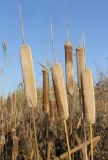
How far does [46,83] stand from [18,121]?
1.80 meters

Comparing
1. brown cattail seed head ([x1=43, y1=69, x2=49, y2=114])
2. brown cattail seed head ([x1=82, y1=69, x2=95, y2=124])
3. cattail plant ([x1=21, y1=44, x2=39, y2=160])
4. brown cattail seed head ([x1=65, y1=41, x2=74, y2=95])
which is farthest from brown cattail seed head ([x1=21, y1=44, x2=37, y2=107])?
brown cattail seed head ([x1=43, y1=69, x2=49, y2=114])

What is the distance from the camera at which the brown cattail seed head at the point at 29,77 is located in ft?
10.6

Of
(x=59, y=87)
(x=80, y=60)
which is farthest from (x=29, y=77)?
(x=80, y=60)

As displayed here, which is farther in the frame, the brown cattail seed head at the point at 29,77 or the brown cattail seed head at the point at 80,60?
the brown cattail seed head at the point at 80,60

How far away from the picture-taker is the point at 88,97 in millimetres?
3250

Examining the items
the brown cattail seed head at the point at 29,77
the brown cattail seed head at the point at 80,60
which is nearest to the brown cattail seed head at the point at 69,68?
the brown cattail seed head at the point at 80,60

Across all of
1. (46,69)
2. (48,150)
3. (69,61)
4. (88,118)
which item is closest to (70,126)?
(48,150)

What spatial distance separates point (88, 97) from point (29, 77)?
47cm

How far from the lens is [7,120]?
6.32 metres

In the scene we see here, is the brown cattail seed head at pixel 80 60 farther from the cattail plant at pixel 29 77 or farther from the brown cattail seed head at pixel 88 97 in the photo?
the cattail plant at pixel 29 77

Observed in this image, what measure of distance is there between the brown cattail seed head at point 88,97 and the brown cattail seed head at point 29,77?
38 cm

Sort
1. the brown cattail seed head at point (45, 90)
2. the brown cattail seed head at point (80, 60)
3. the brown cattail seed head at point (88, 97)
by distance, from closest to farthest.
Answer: the brown cattail seed head at point (88, 97) → the brown cattail seed head at point (80, 60) → the brown cattail seed head at point (45, 90)

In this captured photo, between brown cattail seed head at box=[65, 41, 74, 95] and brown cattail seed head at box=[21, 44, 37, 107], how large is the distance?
692 millimetres

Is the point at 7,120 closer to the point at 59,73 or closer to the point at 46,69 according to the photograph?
the point at 46,69
